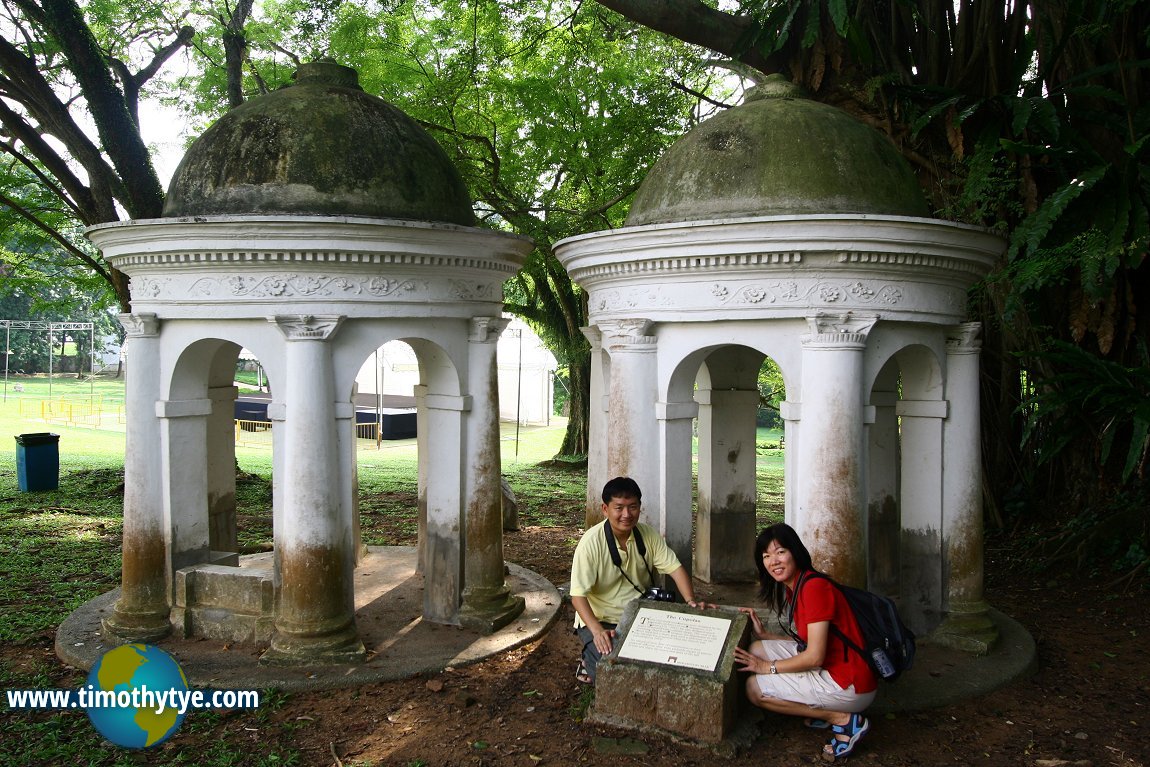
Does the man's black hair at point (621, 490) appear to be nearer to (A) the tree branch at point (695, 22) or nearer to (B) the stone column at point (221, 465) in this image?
(B) the stone column at point (221, 465)

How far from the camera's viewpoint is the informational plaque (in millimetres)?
5871

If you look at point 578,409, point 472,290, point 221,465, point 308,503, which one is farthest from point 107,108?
point 578,409

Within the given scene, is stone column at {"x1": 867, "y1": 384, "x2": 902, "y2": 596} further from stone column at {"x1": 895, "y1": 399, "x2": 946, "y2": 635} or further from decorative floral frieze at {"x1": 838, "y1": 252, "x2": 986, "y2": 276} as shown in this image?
decorative floral frieze at {"x1": 838, "y1": 252, "x2": 986, "y2": 276}

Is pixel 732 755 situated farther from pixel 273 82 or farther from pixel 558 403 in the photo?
pixel 558 403

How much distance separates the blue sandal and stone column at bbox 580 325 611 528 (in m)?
3.30

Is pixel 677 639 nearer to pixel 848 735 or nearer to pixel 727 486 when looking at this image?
pixel 848 735

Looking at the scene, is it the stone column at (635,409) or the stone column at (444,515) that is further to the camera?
the stone column at (444,515)

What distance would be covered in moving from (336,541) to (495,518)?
1.70 m

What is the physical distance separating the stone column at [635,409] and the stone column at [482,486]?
1.38 metres

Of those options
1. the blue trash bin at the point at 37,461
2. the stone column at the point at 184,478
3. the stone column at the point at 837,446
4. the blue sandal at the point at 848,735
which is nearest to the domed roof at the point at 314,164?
the stone column at the point at 184,478

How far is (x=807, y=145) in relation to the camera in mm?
7527

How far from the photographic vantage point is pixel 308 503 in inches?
299

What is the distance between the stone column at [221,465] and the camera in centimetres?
988

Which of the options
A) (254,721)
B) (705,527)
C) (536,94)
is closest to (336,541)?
(254,721)
